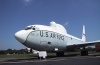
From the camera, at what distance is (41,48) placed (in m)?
24.1

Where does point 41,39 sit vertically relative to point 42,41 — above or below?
above

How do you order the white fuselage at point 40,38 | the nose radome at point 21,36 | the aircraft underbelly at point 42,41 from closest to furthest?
the nose radome at point 21,36
the white fuselage at point 40,38
the aircraft underbelly at point 42,41

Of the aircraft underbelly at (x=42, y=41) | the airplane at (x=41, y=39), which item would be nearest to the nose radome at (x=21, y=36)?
the airplane at (x=41, y=39)

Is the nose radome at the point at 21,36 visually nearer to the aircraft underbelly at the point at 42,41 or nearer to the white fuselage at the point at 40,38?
the white fuselage at the point at 40,38

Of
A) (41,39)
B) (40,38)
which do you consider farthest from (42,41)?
(40,38)

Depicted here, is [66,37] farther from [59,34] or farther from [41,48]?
[41,48]

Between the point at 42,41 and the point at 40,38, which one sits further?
the point at 42,41

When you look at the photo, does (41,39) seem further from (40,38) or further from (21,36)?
(21,36)

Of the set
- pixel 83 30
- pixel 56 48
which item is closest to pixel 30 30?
pixel 56 48

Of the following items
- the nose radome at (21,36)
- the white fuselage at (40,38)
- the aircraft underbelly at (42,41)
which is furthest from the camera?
the aircraft underbelly at (42,41)

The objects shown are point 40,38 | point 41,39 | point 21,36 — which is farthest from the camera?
point 41,39

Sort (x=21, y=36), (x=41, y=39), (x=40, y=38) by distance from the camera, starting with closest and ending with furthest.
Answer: (x=21, y=36), (x=40, y=38), (x=41, y=39)

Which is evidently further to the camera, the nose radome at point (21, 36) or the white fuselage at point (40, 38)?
the white fuselage at point (40, 38)

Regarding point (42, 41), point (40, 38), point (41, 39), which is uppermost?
point (40, 38)
